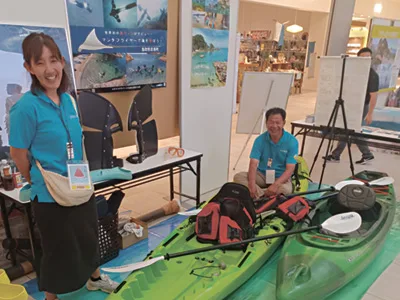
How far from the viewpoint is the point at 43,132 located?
1.68 meters

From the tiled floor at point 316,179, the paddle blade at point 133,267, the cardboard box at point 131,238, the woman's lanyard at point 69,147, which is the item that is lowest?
the tiled floor at point 316,179

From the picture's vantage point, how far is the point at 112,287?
2.29m

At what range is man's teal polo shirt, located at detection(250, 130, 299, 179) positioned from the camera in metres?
3.26

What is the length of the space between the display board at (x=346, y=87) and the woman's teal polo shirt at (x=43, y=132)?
9.69 ft

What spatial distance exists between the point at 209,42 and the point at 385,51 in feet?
8.99

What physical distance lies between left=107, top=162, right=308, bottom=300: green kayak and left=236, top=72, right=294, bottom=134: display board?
2.13 m

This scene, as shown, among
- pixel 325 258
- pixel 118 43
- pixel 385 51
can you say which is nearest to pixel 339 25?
pixel 385 51

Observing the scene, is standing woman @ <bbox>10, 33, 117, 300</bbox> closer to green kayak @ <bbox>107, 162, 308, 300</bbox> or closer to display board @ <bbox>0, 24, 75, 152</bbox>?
green kayak @ <bbox>107, 162, 308, 300</bbox>

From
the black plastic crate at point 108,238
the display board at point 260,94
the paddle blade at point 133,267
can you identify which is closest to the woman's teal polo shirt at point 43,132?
the paddle blade at point 133,267

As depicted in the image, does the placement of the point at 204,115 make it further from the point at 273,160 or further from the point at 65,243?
the point at 65,243

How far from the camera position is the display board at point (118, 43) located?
2.67 metres

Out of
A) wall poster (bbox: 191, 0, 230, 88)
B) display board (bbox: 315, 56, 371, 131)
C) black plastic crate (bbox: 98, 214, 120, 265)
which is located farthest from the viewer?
display board (bbox: 315, 56, 371, 131)

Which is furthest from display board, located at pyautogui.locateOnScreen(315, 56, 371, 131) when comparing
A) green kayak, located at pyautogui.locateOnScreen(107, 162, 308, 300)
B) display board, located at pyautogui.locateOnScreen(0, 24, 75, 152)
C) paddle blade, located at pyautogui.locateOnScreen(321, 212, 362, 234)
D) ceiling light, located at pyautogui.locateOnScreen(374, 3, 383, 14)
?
ceiling light, located at pyautogui.locateOnScreen(374, 3, 383, 14)

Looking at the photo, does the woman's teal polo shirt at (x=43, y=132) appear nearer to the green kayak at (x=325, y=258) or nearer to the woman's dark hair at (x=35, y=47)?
the woman's dark hair at (x=35, y=47)
